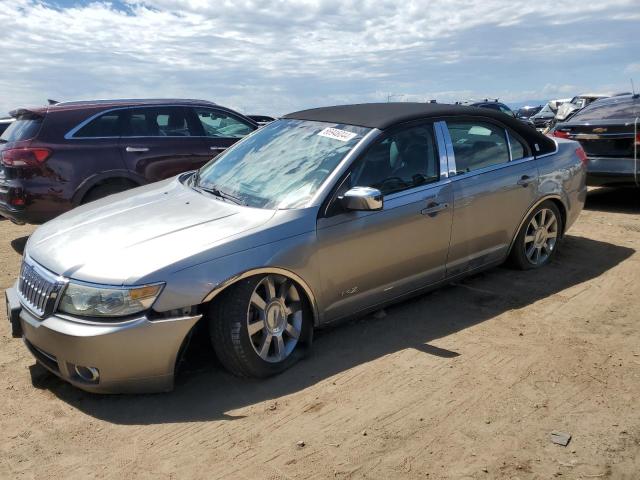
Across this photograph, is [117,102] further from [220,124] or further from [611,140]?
[611,140]

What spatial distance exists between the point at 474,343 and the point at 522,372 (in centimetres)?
47

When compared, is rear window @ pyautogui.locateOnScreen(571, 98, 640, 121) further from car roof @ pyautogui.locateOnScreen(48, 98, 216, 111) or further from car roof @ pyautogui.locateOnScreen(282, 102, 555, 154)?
car roof @ pyautogui.locateOnScreen(48, 98, 216, 111)

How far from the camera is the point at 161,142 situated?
752cm

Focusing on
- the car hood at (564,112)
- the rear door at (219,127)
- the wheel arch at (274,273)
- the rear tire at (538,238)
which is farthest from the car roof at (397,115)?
the car hood at (564,112)

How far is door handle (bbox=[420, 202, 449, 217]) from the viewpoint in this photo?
14.5ft

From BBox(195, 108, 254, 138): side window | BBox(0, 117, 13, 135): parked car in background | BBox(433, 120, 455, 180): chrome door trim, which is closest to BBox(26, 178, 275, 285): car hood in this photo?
BBox(433, 120, 455, 180): chrome door trim

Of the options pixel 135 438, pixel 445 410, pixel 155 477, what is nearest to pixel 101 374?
pixel 135 438

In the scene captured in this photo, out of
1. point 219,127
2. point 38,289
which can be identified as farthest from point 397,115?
point 219,127

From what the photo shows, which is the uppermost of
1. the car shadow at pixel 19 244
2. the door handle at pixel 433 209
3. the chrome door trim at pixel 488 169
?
the chrome door trim at pixel 488 169

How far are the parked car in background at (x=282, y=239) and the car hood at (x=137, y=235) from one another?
0.01 m

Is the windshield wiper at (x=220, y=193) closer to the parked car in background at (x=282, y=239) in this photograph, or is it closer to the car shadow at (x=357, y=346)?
the parked car in background at (x=282, y=239)

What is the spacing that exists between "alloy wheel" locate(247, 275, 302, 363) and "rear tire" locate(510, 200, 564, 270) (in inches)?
94.7

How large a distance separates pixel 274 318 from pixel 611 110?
6.71 m

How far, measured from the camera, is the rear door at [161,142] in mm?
7301
